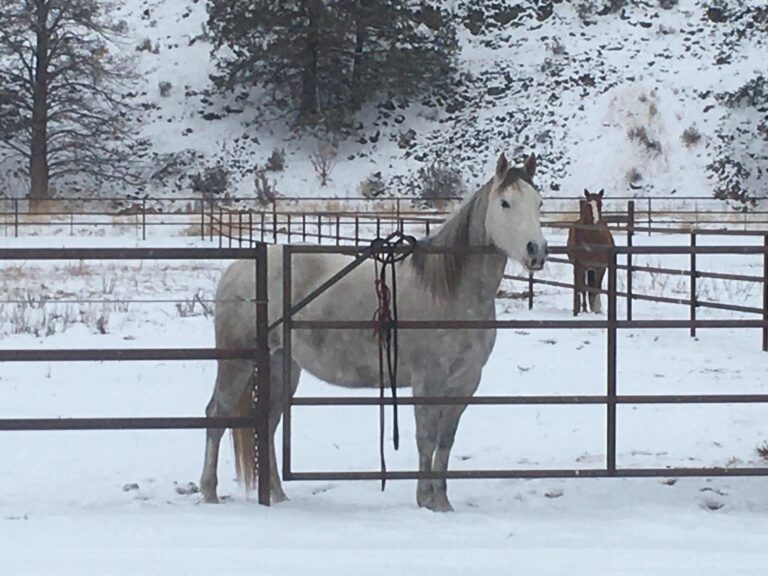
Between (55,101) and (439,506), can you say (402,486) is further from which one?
(55,101)

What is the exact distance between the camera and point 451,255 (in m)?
6.25

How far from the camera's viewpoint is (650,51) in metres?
41.9

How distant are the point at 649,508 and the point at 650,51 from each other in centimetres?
3779

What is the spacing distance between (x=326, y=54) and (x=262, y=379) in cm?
3693

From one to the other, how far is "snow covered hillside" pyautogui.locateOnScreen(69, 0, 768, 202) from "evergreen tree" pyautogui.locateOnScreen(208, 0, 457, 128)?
36.5 inches

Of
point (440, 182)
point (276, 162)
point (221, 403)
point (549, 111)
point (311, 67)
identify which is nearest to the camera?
point (221, 403)

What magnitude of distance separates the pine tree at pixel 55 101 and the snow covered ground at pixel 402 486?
2570 centimetres

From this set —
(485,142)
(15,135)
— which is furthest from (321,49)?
(15,135)

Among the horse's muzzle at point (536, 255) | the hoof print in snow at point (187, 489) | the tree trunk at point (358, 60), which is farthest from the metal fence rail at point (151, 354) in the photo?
the tree trunk at point (358, 60)

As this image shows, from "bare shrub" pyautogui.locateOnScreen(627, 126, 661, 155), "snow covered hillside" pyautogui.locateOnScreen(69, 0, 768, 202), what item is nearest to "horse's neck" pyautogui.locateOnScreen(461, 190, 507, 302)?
"snow covered hillside" pyautogui.locateOnScreen(69, 0, 768, 202)

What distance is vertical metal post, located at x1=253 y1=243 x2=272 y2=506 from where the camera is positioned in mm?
6035

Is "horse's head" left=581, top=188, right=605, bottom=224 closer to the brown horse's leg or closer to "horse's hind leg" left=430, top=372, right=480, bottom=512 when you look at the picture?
the brown horse's leg

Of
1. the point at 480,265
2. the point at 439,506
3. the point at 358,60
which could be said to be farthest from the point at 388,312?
the point at 358,60

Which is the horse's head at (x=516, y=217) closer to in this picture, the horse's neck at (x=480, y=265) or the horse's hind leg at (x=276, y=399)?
the horse's neck at (x=480, y=265)
